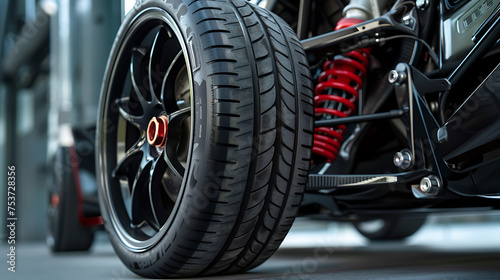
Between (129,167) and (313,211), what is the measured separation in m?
0.76

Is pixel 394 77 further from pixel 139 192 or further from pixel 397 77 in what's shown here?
pixel 139 192

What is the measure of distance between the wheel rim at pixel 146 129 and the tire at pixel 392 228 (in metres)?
2.29

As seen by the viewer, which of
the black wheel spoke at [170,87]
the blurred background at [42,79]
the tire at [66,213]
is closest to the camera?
the black wheel spoke at [170,87]

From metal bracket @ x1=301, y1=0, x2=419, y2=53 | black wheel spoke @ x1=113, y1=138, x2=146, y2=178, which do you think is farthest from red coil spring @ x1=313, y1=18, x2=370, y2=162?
black wheel spoke @ x1=113, y1=138, x2=146, y2=178

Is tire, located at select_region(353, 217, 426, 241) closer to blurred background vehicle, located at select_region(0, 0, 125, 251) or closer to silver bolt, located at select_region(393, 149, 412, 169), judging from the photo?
blurred background vehicle, located at select_region(0, 0, 125, 251)

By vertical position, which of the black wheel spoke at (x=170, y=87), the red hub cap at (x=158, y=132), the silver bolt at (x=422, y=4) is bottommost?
the red hub cap at (x=158, y=132)

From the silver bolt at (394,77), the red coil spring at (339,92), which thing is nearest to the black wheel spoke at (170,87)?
the red coil spring at (339,92)

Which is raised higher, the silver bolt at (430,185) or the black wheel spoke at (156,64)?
the black wheel spoke at (156,64)

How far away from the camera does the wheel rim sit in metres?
1.64

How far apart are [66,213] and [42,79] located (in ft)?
15.1

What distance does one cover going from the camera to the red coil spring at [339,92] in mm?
1721

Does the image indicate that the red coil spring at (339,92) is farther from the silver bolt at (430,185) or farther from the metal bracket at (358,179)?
the silver bolt at (430,185)

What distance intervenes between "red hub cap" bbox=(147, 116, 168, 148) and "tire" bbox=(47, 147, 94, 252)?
1685mm

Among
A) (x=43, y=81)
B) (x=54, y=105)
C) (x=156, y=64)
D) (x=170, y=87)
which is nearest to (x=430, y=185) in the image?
(x=170, y=87)
